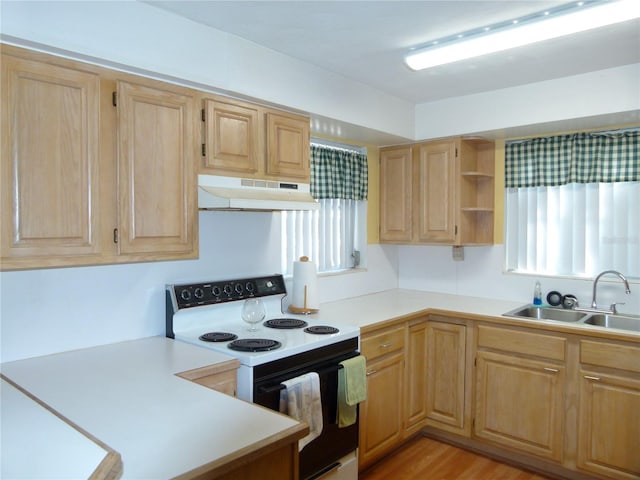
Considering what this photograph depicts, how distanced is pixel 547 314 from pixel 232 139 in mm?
2438

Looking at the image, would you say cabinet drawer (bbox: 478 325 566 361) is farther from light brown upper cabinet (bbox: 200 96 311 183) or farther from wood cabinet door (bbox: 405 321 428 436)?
light brown upper cabinet (bbox: 200 96 311 183)

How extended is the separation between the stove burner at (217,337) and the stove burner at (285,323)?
29 centimetres

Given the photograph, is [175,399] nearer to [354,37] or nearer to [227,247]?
[227,247]

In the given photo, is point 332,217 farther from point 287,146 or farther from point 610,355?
point 610,355

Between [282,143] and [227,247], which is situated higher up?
[282,143]

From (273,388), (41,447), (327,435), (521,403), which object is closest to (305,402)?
(273,388)

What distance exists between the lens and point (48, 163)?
5.69ft

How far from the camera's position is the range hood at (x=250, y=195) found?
2195 mm

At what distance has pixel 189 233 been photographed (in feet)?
7.30

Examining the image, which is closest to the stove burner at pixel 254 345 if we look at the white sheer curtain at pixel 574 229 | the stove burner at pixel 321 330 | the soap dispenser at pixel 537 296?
the stove burner at pixel 321 330

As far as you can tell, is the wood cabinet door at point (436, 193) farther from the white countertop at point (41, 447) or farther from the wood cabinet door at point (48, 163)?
the white countertop at point (41, 447)

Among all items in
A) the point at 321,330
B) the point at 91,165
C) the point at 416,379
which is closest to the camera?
the point at 91,165

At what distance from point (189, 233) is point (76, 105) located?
2.35ft

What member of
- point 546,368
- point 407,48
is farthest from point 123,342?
point 546,368
